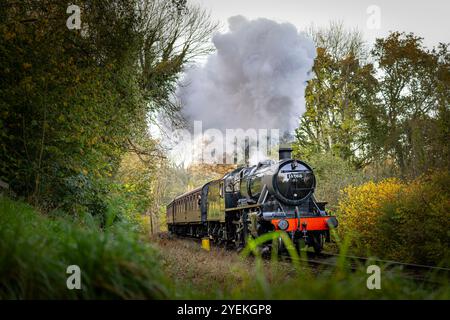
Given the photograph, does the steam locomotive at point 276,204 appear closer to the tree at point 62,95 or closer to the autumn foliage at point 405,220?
the autumn foliage at point 405,220

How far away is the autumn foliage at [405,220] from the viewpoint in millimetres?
12281

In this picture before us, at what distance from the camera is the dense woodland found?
10.5 meters

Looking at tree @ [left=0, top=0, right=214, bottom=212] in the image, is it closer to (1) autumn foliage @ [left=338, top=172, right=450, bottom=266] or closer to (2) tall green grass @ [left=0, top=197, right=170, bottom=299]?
(2) tall green grass @ [left=0, top=197, right=170, bottom=299]

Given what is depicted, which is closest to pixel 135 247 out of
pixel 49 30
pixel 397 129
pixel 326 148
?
pixel 49 30

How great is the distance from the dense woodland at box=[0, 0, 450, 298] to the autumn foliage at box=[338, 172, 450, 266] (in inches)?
1.8

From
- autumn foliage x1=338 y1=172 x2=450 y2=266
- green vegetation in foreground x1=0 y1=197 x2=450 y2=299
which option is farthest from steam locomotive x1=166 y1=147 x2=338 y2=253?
green vegetation in foreground x1=0 y1=197 x2=450 y2=299

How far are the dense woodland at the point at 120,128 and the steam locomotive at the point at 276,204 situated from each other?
1.59 m

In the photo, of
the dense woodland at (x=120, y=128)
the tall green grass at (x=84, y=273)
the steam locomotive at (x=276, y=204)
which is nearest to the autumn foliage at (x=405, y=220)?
the dense woodland at (x=120, y=128)

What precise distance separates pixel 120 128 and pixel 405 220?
8.86m

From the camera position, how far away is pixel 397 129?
2377cm

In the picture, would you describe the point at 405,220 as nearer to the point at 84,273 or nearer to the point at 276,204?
the point at 276,204

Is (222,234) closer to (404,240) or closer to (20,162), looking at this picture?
(404,240)

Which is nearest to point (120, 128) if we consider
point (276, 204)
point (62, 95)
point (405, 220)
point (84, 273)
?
point (62, 95)

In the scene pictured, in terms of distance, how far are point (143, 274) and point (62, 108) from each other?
8.35 meters
